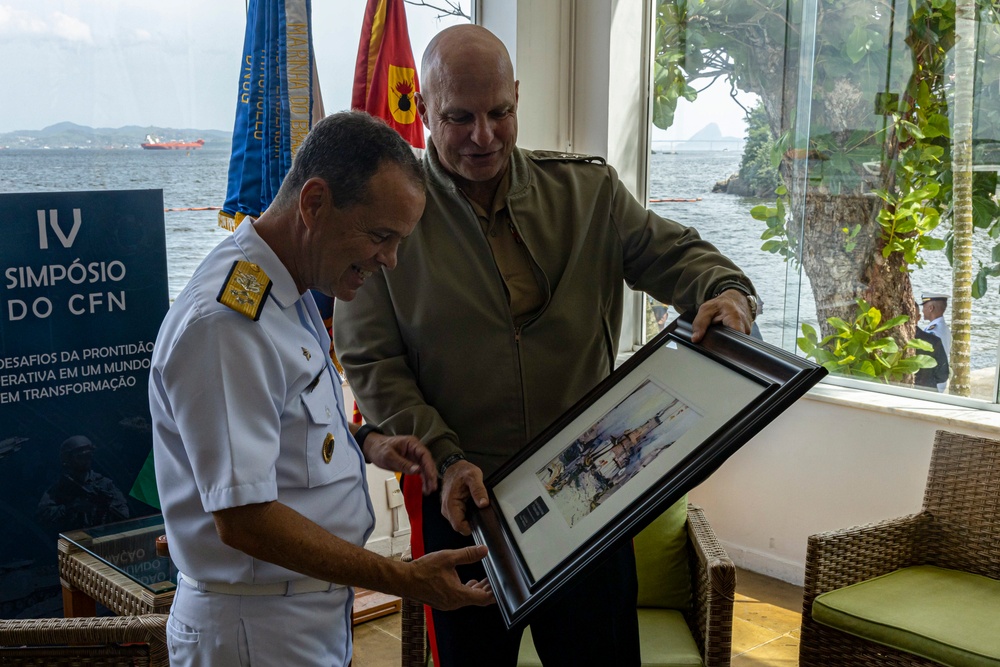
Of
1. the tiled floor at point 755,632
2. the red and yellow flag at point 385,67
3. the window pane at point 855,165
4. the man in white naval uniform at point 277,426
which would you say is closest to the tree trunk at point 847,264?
the window pane at point 855,165

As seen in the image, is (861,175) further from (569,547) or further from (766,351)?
(569,547)

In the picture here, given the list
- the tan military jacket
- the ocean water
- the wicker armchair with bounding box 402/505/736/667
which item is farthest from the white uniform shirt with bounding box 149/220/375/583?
the ocean water

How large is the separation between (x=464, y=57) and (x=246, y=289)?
0.70 metres

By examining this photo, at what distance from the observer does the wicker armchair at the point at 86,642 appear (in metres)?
1.87

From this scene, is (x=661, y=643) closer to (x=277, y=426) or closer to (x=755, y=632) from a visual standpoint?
(x=755, y=632)

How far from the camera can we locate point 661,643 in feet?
7.41

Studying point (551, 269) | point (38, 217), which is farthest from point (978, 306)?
point (38, 217)

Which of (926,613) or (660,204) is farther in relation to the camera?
(660,204)

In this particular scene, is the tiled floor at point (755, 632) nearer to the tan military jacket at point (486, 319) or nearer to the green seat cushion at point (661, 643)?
the green seat cushion at point (661, 643)

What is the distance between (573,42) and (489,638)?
3.05 metres

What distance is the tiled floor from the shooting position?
2.99m

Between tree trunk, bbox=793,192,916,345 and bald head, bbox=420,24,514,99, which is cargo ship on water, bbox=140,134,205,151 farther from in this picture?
tree trunk, bbox=793,192,916,345

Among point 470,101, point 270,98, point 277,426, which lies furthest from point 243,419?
point 270,98

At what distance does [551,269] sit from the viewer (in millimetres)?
1731
